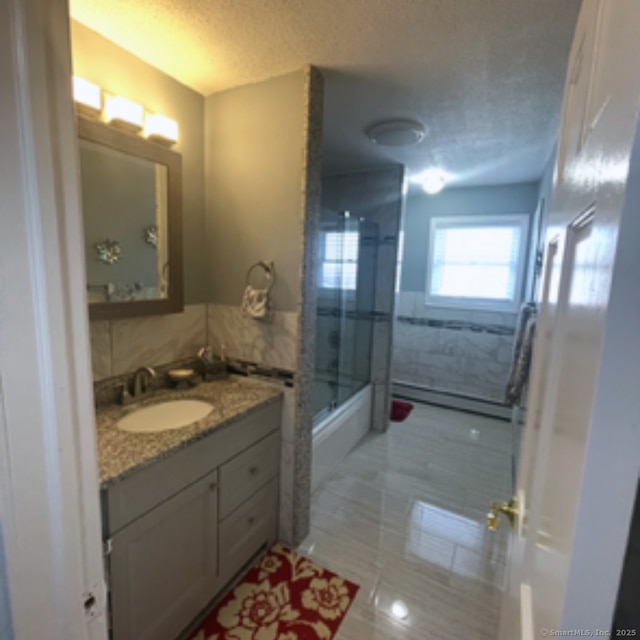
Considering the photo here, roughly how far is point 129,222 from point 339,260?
1.78 metres

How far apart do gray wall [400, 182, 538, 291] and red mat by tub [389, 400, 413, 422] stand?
1393mm

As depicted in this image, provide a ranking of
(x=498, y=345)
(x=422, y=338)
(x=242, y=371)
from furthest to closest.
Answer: (x=422, y=338), (x=498, y=345), (x=242, y=371)

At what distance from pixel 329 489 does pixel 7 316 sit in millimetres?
2423

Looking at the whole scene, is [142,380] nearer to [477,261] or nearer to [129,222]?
[129,222]

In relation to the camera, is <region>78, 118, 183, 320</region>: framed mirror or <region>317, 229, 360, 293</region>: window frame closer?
<region>78, 118, 183, 320</region>: framed mirror

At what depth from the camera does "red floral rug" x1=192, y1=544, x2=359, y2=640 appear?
149cm

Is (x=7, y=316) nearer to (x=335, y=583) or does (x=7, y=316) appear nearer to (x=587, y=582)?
(x=587, y=582)

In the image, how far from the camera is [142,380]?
1.70 metres

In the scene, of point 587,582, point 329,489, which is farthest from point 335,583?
point 587,582

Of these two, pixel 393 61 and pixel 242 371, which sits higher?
pixel 393 61

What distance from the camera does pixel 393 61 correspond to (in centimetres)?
158

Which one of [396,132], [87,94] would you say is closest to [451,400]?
[396,132]

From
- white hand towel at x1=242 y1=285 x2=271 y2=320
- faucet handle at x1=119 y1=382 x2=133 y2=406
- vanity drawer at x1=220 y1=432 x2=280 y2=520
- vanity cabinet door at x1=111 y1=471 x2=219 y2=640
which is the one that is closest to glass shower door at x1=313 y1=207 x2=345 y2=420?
vanity drawer at x1=220 y1=432 x2=280 y2=520

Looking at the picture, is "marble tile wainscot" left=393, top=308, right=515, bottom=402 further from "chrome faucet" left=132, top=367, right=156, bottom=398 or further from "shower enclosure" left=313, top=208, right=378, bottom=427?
"chrome faucet" left=132, top=367, right=156, bottom=398
